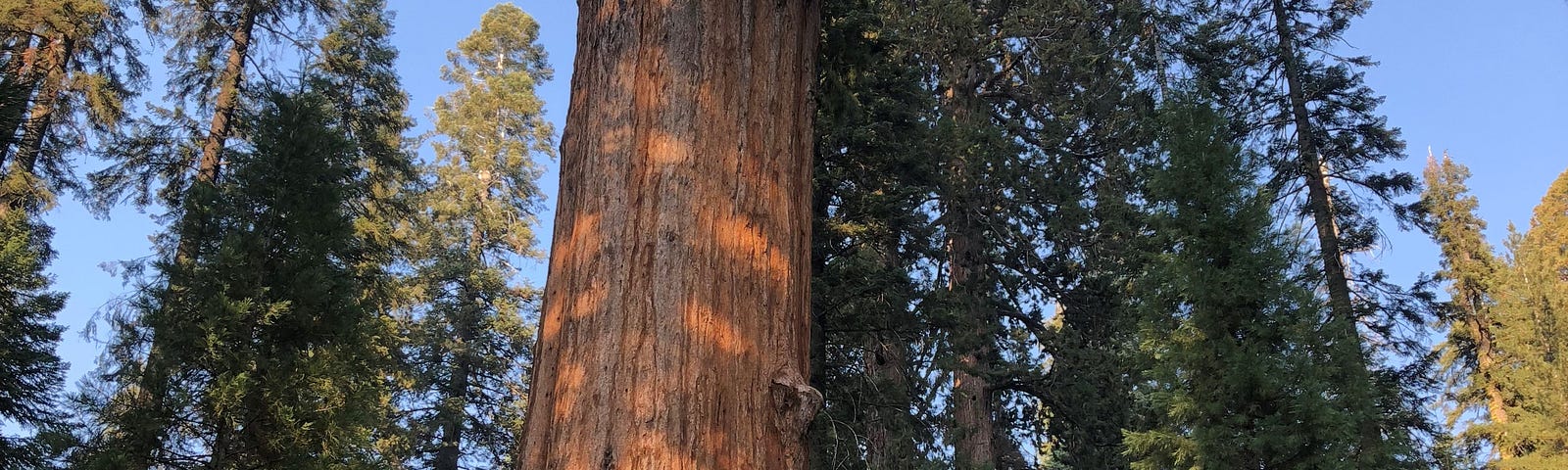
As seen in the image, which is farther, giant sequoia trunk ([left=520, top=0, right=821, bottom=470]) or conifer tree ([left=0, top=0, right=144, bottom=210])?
conifer tree ([left=0, top=0, right=144, bottom=210])

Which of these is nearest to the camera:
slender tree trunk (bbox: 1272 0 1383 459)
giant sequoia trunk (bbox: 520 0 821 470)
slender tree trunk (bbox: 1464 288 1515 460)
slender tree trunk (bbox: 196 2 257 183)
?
giant sequoia trunk (bbox: 520 0 821 470)

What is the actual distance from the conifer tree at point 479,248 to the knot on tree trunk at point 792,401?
15.6 meters

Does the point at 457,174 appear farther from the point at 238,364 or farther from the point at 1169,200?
the point at 1169,200

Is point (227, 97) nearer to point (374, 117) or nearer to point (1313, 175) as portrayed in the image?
point (374, 117)

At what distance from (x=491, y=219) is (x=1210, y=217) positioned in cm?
1743

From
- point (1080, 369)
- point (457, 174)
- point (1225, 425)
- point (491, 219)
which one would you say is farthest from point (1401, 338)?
point (457, 174)

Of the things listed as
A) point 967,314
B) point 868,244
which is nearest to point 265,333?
point 868,244

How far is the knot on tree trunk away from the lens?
2.65m

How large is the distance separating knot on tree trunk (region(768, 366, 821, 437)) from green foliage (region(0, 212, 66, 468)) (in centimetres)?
900

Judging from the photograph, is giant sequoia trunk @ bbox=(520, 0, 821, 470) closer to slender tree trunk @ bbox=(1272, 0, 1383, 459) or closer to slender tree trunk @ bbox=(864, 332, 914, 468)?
slender tree trunk @ bbox=(864, 332, 914, 468)

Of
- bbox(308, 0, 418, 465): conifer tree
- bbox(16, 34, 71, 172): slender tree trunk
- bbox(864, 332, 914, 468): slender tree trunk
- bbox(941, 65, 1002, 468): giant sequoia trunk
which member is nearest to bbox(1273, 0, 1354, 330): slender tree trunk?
bbox(941, 65, 1002, 468): giant sequoia trunk

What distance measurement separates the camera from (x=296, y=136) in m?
8.55

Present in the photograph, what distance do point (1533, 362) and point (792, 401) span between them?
50.5 feet

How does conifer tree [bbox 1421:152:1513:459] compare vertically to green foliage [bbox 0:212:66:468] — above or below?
above
